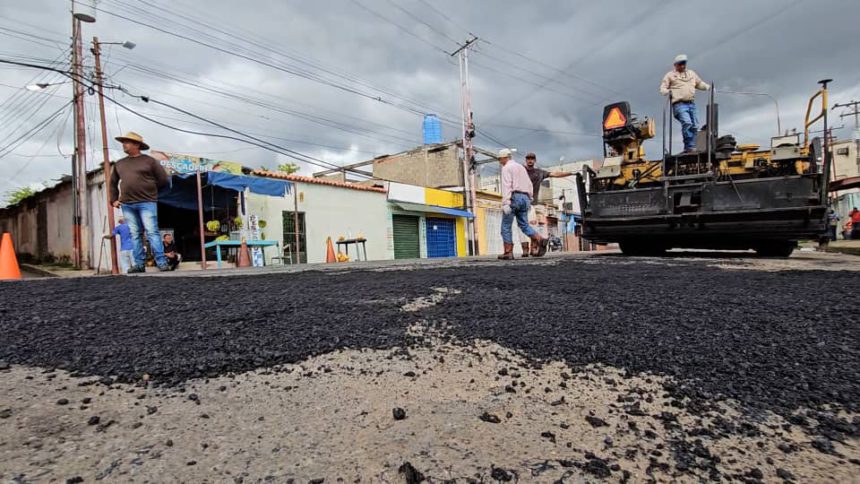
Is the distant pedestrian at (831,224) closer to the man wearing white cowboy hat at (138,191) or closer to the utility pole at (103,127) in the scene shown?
the man wearing white cowboy hat at (138,191)

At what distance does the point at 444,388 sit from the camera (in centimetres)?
133

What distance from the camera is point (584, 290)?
2734mm

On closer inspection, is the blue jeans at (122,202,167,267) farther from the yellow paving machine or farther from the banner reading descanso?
the yellow paving machine

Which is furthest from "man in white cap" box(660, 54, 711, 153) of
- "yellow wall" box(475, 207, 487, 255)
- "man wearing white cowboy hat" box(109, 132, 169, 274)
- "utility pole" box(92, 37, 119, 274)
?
"yellow wall" box(475, 207, 487, 255)

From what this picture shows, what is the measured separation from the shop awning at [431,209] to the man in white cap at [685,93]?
498 inches

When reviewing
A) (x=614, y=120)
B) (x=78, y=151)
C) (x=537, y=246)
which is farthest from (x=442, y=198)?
(x=537, y=246)

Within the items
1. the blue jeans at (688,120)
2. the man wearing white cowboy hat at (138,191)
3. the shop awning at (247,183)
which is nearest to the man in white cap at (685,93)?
the blue jeans at (688,120)

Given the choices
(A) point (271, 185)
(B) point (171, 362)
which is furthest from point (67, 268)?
(B) point (171, 362)

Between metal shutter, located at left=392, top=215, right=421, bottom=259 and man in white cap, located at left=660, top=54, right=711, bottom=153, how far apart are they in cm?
1308

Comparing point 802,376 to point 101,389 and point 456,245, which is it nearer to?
point 101,389

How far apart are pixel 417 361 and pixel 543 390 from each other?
0.48 m

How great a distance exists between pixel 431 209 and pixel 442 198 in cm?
219

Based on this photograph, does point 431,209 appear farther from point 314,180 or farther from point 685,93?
point 685,93

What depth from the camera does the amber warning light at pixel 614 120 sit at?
689 cm
